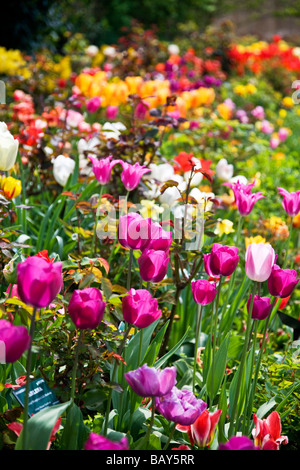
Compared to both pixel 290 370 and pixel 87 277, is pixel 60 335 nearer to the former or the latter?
pixel 87 277

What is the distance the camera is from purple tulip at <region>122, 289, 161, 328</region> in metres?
1.10

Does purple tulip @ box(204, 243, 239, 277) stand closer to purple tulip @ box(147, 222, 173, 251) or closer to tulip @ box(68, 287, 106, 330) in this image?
purple tulip @ box(147, 222, 173, 251)

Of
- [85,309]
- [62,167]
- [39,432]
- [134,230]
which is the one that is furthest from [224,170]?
[39,432]

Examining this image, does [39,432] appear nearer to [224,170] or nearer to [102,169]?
[102,169]

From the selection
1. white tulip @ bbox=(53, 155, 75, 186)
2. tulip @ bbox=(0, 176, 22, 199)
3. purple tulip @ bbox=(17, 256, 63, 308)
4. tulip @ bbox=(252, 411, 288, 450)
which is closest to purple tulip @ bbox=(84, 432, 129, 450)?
purple tulip @ bbox=(17, 256, 63, 308)

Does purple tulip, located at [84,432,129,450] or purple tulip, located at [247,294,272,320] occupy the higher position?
purple tulip, located at [247,294,272,320]

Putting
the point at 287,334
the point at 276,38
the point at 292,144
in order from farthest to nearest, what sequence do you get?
the point at 276,38 < the point at 292,144 < the point at 287,334

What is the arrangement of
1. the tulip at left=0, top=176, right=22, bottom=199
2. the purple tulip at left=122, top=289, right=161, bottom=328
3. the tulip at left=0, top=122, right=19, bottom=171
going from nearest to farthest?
the purple tulip at left=122, top=289, right=161, bottom=328 → the tulip at left=0, top=122, right=19, bottom=171 → the tulip at left=0, top=176, right=22, bottom=199

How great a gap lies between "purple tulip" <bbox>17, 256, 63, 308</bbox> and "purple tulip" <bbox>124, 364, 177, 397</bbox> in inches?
9.1

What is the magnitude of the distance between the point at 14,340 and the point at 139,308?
12.0 inches

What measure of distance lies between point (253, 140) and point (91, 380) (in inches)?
142

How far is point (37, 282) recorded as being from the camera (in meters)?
0.92

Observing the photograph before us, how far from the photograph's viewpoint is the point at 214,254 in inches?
52.2
